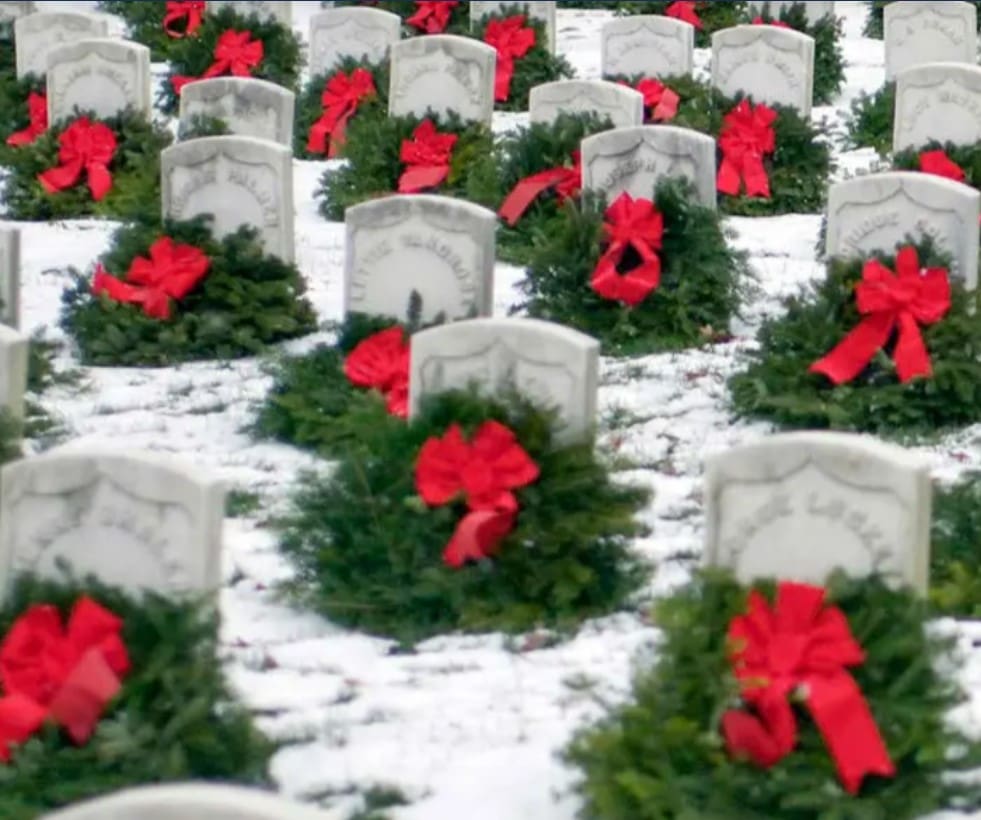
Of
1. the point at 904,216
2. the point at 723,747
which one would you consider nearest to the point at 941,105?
the point at 904,216

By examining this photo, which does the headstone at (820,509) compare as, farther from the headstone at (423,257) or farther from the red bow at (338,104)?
the red bow at (338,104)

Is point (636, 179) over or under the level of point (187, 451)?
over

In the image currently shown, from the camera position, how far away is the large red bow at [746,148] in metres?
9.94

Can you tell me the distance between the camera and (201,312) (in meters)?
8.09

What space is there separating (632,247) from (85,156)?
3214 millimetres

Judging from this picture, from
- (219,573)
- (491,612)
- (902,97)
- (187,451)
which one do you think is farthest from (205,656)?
(902,97)

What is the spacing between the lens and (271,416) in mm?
7070

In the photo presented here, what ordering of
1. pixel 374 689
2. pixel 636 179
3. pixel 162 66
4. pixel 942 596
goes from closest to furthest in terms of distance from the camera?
1. pixel 942 596
2. pixel 374 689
3. pixel 636 179
4. pixel 162 66

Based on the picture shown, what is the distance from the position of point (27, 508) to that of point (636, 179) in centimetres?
381

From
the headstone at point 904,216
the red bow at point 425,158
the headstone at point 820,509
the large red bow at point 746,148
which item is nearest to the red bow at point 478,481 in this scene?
the headstone at point 820,509

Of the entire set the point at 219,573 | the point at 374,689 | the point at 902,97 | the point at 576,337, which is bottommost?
the point at 374,689

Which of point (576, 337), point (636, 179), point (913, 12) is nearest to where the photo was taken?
point (576, 337)

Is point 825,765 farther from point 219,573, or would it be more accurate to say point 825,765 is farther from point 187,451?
point 187,451

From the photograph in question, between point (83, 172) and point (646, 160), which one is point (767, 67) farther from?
point (83, 172)
